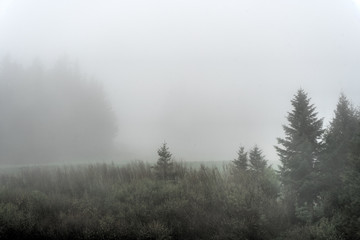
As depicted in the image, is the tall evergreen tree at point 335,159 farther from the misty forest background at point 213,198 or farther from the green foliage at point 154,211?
the green foliage at point 154,211

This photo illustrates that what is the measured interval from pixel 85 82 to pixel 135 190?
38685 mm

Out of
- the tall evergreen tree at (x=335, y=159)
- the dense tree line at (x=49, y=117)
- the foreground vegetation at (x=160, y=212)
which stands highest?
the dense tree line at (x=49, y=117)

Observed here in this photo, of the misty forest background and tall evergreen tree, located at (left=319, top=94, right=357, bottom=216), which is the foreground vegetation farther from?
tall evergreen tree, located at (left=319, top=94, right=357, bottom=216)

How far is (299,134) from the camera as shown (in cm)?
986

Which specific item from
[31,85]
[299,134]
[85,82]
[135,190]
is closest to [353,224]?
[299,134]

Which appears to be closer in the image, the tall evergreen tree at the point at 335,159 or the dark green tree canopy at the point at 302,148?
the tall evergreen tree at the point at 335,159

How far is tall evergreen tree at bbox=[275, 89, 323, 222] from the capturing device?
27.5 feet

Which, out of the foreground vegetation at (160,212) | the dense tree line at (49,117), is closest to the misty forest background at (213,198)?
the foreground vegetation at (160,212)

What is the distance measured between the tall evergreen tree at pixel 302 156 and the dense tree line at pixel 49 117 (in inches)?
1329

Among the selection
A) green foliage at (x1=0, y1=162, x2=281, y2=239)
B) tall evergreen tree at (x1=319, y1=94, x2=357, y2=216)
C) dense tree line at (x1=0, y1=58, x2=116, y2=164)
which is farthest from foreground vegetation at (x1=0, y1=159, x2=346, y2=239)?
dense tree line at (x1=0, y1=58, x2=116, y2=164)

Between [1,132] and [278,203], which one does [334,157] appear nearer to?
[278,203]

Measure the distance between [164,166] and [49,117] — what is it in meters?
30.8

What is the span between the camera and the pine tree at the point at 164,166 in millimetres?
11992

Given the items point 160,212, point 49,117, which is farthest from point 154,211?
→ point 49,117
